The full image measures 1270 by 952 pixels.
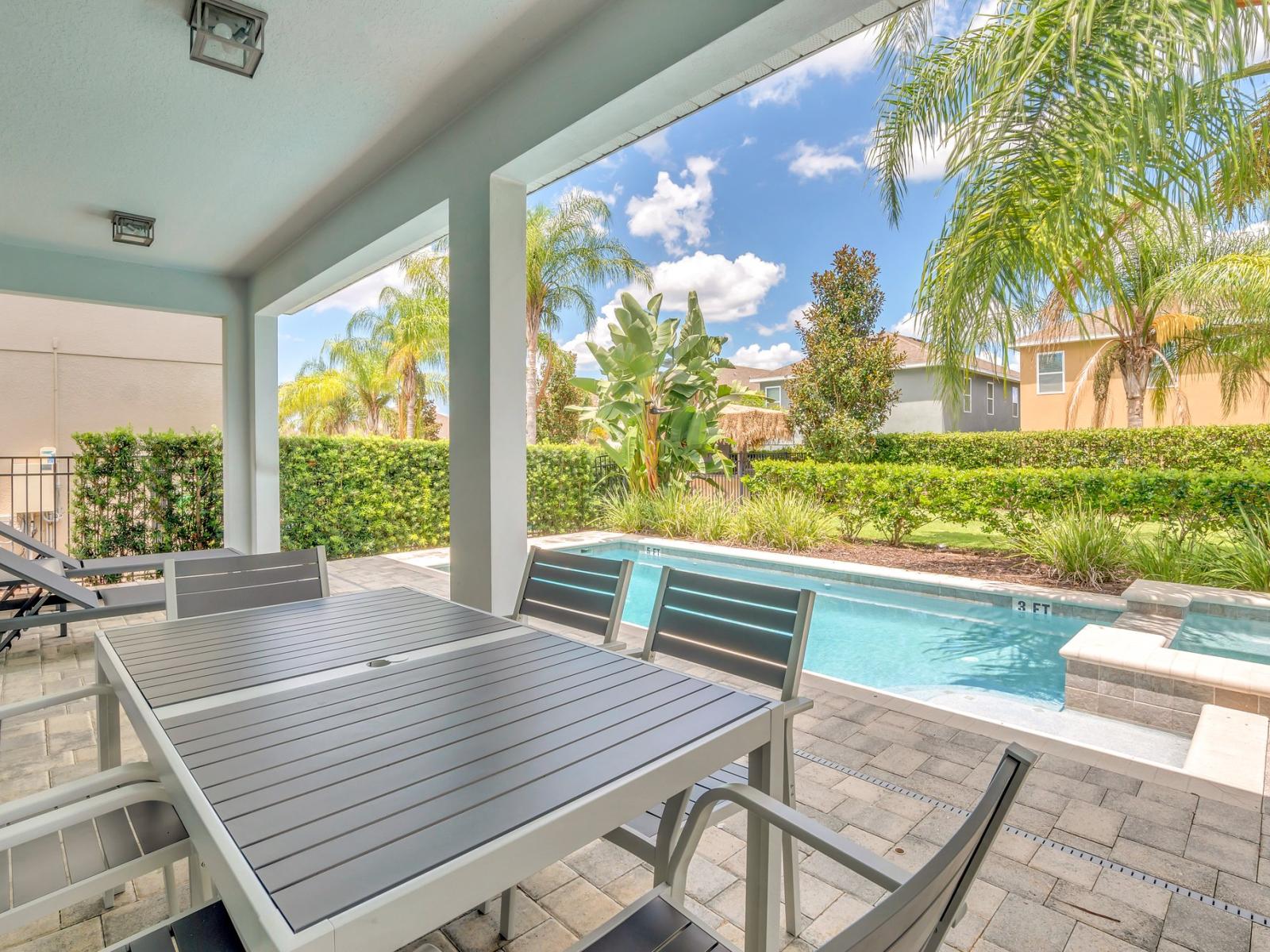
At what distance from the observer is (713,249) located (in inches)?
1155

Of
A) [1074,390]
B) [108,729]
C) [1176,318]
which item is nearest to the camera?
[108,729]

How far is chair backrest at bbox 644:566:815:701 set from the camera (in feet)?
5.98

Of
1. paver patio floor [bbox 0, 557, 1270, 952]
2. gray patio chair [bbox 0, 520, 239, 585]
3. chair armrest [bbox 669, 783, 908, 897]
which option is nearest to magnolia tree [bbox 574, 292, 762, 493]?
gray patio chair [bbox 0, 520, 239, 585]

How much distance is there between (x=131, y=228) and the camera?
4.98m

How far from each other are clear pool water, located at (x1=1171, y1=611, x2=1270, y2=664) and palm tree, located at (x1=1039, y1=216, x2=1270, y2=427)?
2356 mm

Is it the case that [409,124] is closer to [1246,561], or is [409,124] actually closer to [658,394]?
[658,394]

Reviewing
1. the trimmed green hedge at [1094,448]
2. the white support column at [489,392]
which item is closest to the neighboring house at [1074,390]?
the trimmed green hedge at [1094,448]

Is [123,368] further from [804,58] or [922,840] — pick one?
[922,840]

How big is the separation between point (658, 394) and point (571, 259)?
6.99 m

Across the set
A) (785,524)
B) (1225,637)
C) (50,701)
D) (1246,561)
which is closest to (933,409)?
(785,524)

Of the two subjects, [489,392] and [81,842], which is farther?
[489,392]

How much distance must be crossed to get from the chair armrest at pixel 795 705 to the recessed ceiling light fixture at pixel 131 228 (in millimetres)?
5732

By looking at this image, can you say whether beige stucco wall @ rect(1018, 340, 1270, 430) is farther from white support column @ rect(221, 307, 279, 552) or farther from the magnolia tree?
white support column @ rect(221, 307, 279, 552)

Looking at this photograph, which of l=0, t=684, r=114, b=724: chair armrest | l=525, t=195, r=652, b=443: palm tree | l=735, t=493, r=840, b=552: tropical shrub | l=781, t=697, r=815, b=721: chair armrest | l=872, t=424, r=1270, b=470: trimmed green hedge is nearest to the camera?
l=781, t=697, r=815, b=721: chair armrest
